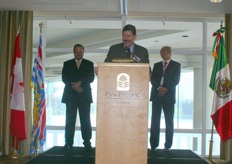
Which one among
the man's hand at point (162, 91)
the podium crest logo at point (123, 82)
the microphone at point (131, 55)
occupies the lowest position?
the man's hand at point (162, 91)

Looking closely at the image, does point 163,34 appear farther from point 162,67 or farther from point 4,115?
point 4,115

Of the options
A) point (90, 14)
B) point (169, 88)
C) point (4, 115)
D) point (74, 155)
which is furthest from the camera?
point (90, 14)

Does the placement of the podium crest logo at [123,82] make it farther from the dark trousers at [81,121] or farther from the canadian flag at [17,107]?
the canadian flag at [17,107]

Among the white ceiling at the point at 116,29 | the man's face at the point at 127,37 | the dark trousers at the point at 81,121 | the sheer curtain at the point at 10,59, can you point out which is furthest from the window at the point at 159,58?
the man's face at the point at 127,37

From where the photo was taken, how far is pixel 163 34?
5.89 metres

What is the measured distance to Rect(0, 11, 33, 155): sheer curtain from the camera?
17.5 ft

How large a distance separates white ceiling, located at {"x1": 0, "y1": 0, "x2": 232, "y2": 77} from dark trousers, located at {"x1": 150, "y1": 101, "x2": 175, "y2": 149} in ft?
4.96

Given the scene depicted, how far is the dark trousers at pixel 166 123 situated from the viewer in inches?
173

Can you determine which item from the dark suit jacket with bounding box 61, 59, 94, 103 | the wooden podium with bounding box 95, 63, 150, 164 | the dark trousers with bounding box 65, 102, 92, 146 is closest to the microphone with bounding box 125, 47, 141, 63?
the wooden podium with bounding box 95, 63, 150, 164

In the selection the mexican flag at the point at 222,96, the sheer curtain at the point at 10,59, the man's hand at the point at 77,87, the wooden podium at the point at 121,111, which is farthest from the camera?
the sheer curtain at the point at 10,59

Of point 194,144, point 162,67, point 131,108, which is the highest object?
point 162,67

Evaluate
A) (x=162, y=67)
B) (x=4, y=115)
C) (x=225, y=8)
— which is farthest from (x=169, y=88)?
(x=4, y=115)

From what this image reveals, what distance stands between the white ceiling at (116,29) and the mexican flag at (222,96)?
1.11 meters

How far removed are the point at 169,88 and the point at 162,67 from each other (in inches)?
12.9
